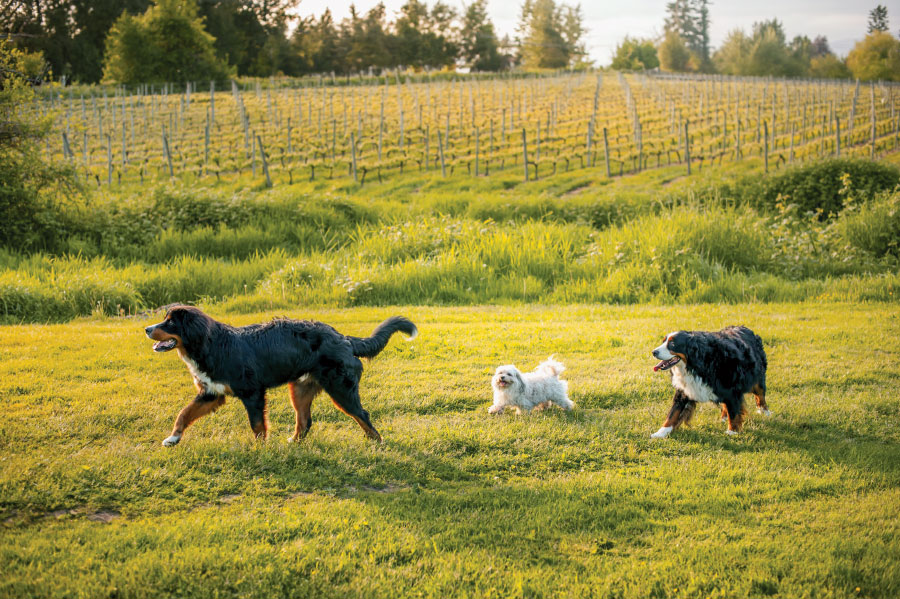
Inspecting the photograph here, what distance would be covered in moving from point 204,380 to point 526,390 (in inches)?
138

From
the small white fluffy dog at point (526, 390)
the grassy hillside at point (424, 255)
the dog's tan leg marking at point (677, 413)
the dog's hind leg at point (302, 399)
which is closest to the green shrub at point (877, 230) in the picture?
the grassy hillside at point (424, 255)

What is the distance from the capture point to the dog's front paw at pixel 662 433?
A: 7.05 metres

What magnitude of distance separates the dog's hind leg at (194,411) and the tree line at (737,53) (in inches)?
3150

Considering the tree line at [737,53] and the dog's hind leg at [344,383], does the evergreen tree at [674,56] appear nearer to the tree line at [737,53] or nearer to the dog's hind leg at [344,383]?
the tree line at [737,53]

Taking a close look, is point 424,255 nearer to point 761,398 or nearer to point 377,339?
point 377,339

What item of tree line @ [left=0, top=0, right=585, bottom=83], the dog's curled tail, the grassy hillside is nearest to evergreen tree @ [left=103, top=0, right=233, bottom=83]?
tree line @ [left=0, top=0, right=585, bottom=83]

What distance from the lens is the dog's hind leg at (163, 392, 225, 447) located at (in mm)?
6234

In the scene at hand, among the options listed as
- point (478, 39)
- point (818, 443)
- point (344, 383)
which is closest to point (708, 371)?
point (818, 443)

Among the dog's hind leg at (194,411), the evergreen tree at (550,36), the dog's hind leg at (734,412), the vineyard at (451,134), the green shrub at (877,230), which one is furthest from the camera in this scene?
the evergreen tree at (550,36)

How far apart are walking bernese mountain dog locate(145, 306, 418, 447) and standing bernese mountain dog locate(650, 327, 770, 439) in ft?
9.99

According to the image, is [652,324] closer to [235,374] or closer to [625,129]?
[235,374]

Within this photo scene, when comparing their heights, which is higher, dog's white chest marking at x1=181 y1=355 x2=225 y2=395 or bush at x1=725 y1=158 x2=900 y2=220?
bush at x1=725 y1=158 x2=900 y2=220

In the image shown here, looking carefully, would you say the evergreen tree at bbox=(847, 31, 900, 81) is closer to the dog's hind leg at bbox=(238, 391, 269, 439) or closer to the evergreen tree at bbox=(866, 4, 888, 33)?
the evergreen tree at bbox=(866, 4, 888, 33)

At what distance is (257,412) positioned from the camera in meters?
6.47
